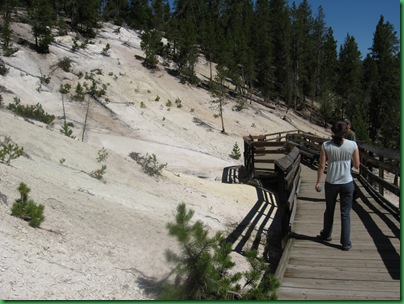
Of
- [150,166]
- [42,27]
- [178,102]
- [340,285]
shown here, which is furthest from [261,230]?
[42,27]

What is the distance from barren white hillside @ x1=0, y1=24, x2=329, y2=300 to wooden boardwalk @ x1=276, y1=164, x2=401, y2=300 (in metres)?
1.70

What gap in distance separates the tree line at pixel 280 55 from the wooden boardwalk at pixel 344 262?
32.4 meters

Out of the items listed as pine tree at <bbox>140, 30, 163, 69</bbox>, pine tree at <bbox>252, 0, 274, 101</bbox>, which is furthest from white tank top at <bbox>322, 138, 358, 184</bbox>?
pine tree at <bbox>252, 0, 274, 101</bbox>

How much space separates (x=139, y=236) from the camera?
6883mm

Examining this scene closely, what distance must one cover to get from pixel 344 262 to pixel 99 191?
224 inches

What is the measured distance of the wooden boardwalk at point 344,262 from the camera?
14.9ft

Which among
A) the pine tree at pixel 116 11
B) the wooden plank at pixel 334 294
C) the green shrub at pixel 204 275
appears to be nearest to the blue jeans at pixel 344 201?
the wooden plank at pixel 334 294

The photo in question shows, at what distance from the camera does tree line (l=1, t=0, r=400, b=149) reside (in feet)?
137

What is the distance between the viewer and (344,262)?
544 cm

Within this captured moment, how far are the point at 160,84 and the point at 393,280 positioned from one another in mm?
32439

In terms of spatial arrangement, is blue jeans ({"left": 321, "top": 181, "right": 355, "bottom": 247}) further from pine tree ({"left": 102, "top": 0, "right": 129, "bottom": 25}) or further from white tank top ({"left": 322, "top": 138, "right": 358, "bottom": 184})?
pine tree ({"left": 102, "top": 0, "right": 129, "bottom": 25})

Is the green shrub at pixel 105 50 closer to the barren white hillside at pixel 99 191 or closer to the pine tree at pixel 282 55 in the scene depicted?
the barren white hillside at pixel 99 191

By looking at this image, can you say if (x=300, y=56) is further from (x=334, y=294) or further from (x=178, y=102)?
(x=334, y=294)

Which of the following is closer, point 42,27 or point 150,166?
point 150,166
